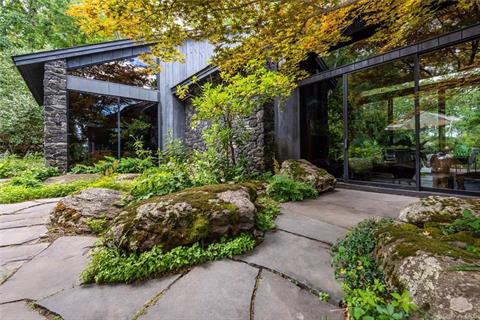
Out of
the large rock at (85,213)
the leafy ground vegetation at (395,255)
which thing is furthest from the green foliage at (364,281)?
the large rock at (85,213)

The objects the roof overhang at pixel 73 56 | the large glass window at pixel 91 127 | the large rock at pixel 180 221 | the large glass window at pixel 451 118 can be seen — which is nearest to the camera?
the large rock at pixel 180 221

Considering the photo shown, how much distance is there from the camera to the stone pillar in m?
7.30

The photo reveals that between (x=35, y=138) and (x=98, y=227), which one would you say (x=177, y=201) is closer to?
(x=98, y=227)

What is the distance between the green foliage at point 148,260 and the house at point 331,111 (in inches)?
150

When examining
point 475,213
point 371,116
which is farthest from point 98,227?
point 371,116

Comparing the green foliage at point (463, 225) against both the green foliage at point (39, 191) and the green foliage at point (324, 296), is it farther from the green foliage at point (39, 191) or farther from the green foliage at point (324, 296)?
the green foliage at point (39, 191)

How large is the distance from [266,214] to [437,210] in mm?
1898

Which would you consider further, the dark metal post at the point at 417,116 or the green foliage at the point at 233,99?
the green foliage at the point at 233,99

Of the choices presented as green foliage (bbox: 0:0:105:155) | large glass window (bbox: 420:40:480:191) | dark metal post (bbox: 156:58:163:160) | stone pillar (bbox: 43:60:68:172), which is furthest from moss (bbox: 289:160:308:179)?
green foliage (bbox: 0:0:105:155)

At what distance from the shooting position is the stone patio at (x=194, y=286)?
1529 mm

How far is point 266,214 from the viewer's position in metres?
3.11

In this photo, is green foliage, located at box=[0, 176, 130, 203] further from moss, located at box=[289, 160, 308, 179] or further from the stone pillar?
moss, located at box=[289, 160, 308, 179]

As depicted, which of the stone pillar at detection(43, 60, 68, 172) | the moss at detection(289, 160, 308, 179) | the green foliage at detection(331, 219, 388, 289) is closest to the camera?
the green foliage at detection(331, 219, 388, 289)

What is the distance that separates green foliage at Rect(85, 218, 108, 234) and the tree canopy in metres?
2.36
